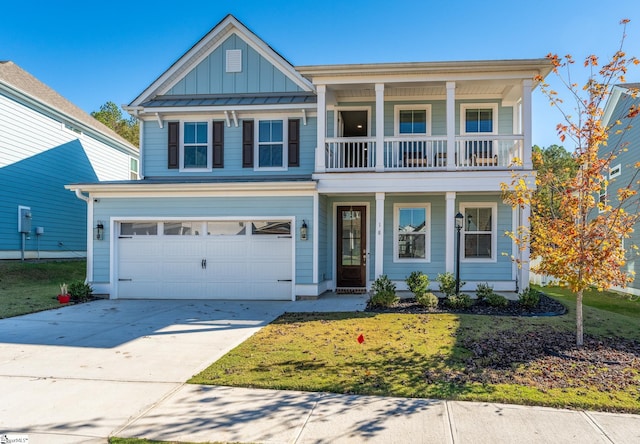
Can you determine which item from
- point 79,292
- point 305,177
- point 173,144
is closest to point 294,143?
point 305,177

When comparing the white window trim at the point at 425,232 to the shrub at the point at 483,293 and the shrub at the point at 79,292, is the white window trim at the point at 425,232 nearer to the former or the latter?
the shrub at the point at 483,293

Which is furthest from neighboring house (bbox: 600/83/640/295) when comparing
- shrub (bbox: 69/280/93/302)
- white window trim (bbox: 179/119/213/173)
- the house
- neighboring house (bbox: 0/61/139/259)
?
neighboring house (bbox: 0/61/139/259)

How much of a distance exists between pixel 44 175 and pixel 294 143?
10317 millimetres

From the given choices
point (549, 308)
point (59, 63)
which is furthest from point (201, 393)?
point (59, 63)

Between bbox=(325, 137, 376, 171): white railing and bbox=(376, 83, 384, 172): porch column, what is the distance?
238 mm

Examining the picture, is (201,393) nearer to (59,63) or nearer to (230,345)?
(230,345)

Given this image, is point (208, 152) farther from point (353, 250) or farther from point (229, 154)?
point (353, 250)

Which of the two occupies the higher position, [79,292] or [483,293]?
[483,293]

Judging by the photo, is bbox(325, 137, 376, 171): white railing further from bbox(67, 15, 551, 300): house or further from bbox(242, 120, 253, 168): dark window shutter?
bbox(242, 120, 253, 168): dark window shutter

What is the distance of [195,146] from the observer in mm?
13328

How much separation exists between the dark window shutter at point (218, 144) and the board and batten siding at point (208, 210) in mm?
1960

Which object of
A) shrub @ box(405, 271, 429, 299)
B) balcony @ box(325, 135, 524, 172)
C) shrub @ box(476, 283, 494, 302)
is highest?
balcony @ box(325, 135, 524, 172)

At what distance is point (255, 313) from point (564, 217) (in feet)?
20.1

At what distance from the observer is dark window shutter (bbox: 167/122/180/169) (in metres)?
13.3
